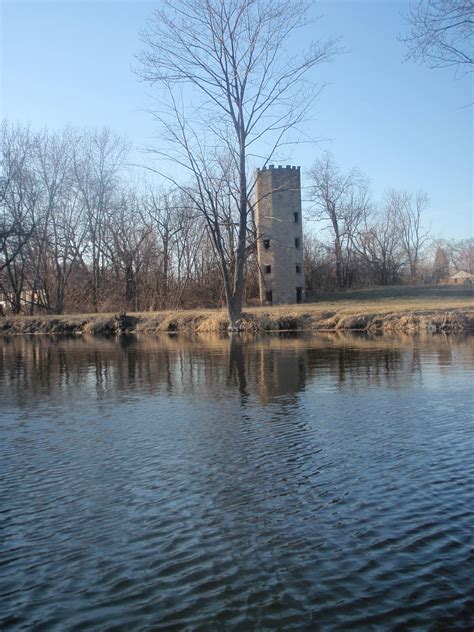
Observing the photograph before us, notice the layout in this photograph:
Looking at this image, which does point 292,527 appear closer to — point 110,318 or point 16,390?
point 16,390

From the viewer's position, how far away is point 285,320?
35.1m

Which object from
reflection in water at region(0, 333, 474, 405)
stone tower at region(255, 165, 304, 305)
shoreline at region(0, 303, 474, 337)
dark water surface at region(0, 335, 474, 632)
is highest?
stone tower at region(255, 165, 304, 305)

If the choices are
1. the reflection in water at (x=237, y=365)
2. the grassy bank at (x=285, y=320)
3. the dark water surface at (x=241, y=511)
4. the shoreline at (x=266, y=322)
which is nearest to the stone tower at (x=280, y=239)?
the grassy bank at (x=285, y=320)

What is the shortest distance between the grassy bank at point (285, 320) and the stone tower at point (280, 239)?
980 centimetres

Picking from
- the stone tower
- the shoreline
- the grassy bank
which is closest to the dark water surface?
the shoreline

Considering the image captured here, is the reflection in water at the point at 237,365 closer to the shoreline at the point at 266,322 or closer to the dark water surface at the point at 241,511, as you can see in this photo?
the dark water surface at the point at 241,511

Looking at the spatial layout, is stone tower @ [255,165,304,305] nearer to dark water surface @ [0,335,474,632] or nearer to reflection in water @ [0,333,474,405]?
reflection in water @ [0,333,474,405]

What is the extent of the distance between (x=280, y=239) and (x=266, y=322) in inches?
895

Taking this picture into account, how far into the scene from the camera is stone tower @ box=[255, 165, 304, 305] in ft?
184

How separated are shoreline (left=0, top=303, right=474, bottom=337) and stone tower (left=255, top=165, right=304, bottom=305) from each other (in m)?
17.0

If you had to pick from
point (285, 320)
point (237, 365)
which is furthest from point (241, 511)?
point (285, 320)

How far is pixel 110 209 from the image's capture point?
189ft

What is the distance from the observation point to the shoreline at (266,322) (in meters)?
30.6

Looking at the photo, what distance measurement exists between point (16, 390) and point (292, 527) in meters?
10.9
